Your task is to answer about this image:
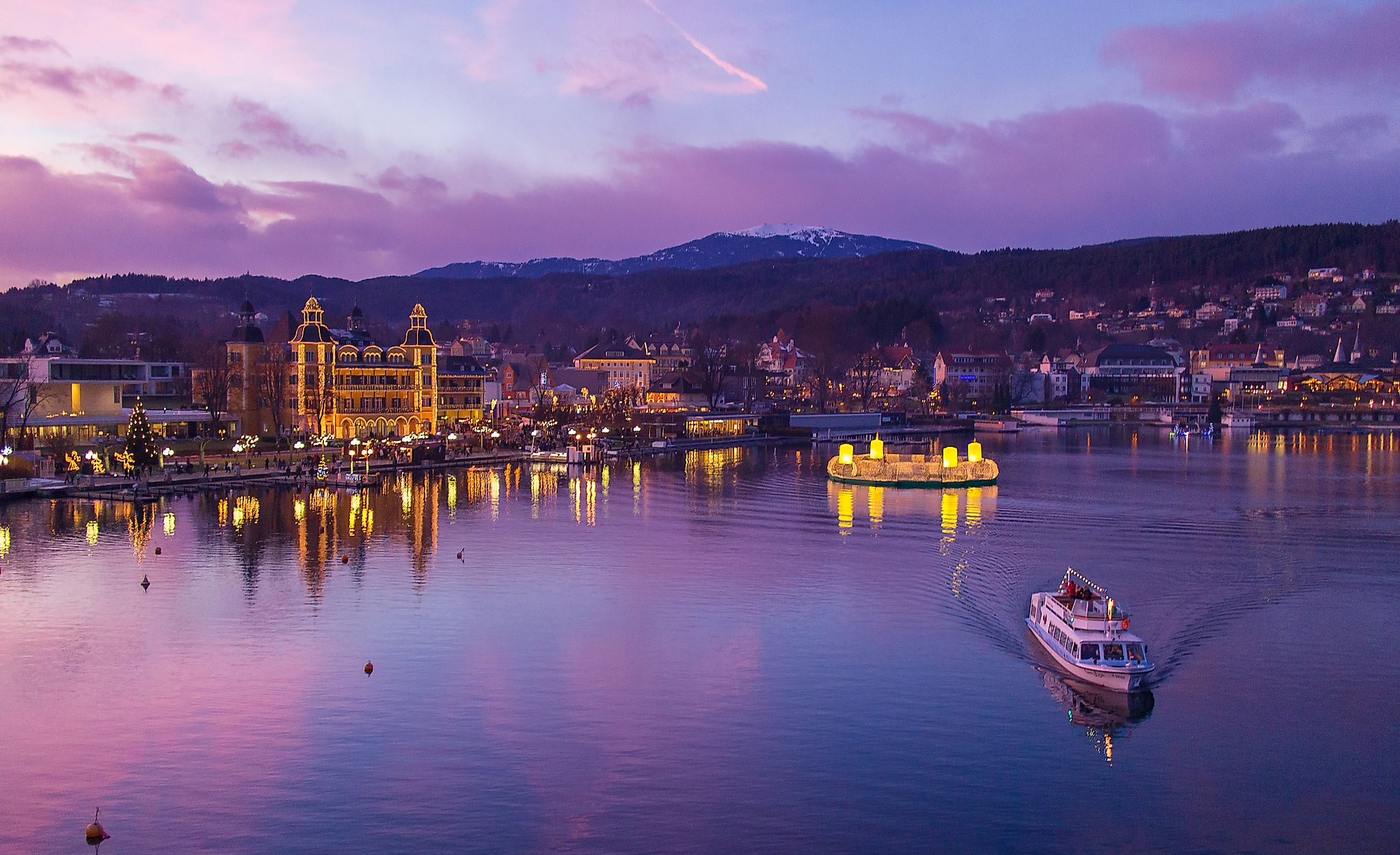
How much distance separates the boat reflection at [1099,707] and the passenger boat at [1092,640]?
0.18 m

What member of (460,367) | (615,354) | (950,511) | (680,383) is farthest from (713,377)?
(950,511)

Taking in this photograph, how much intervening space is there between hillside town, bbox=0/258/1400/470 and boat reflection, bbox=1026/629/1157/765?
3856 centimetres

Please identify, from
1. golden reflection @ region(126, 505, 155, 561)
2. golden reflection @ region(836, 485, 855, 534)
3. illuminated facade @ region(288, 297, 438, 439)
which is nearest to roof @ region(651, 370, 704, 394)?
illuminated facade @ region(288, 297, 438, 439)

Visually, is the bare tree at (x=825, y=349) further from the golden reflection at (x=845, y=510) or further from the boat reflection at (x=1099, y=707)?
the boat reflection at (x=1099, y=707)

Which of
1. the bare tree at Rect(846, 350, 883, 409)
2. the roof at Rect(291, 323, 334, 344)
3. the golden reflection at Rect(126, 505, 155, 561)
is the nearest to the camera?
the golden reflection at Rect(126, 505, 155, 561)

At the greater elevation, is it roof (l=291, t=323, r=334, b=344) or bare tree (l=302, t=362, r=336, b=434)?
roof (l=291, t=323, r=334, b=344)

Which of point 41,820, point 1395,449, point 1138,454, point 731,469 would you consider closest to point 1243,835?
point 41,820

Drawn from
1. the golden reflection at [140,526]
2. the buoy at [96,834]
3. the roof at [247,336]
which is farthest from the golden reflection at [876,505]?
the roof at [247,336]

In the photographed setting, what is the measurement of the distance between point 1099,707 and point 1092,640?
4.73 feet

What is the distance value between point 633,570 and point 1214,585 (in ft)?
41.4

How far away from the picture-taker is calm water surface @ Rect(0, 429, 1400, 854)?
13047 millimetres

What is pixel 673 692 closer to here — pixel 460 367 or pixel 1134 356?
pixel 460 367

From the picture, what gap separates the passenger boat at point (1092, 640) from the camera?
57.8 ft

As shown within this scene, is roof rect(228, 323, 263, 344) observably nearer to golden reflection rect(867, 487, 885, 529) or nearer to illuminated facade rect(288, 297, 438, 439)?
illuminated facade rect(288, 297, 438, 439)
